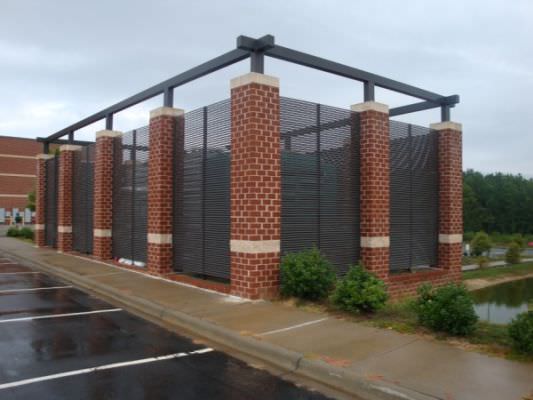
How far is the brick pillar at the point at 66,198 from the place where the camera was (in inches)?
802

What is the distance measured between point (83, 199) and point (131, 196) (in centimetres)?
483

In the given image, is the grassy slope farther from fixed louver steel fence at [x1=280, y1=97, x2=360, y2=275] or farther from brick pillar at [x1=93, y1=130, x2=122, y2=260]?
brick pillar at [x1=93, y1=130, x2=122, y2=260]

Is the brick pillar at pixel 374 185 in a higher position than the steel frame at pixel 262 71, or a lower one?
lower

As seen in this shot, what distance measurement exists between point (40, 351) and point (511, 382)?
592cm

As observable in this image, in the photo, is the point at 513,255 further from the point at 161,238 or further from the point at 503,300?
the point at 161,238

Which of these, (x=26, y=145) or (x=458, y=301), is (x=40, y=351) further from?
(x=26, y=145)

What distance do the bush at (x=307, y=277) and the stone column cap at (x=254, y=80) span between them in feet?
11.8

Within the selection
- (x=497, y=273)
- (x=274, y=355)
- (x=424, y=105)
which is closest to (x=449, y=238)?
(x=424, y=105)

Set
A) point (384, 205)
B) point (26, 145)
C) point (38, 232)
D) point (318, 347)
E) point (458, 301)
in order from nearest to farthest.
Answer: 1. point (318, 347)
2. point (458, 301)
3. point (384, 205)
4. point (38, 232)
5. point (26, 145)

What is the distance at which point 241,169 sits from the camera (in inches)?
392

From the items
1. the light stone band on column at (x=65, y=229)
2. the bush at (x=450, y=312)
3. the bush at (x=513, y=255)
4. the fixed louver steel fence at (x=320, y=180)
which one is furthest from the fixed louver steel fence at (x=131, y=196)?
the bush at (x=513, y=255)

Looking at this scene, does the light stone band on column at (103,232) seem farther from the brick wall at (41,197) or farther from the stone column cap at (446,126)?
the stone column cap at (446,126)

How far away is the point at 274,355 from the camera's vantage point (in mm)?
6402

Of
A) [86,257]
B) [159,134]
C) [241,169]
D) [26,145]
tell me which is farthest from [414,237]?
[26,145]
